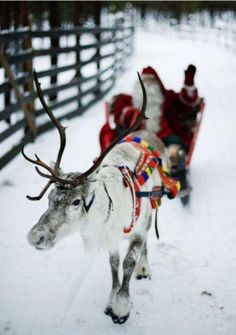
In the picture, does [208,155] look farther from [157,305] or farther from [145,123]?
[157,305]

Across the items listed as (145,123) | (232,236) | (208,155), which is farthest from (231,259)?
(208,155)

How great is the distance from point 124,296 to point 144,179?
2.67 ft

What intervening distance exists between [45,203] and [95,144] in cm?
231

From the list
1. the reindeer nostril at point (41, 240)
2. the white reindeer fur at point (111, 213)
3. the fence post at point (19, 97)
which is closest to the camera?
the reindeer nostril at point (41, 240)

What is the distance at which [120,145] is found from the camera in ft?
9.74

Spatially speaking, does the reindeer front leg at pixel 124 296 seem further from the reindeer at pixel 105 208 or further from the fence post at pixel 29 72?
the fence post at pixel 29 72

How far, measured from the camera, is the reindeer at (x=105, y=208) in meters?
2.06

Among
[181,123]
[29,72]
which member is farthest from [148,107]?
[29,72]

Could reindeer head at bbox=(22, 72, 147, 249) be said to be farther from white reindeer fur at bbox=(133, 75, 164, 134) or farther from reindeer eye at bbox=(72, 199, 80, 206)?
white reindeer fur at bbox=(133, 75, 164, 134)

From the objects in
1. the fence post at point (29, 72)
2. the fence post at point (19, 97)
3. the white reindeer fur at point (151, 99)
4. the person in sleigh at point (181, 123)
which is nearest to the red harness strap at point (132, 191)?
the white reindeer fur at point (151, 99)

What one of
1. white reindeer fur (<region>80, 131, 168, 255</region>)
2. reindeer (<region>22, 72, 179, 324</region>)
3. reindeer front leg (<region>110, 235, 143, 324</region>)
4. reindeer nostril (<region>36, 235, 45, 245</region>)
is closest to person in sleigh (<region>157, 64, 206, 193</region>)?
reindeer (<region>22, 72, 179, 324</region>)

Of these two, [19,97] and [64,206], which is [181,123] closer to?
[19,97]

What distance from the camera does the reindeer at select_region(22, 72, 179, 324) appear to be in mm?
2061

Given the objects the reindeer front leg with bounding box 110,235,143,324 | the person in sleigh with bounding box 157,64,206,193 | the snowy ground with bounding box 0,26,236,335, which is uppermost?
the person in sleigh with bounding box 157,64,206,193
